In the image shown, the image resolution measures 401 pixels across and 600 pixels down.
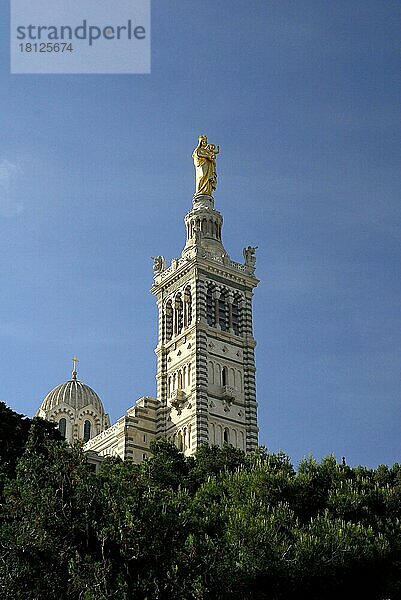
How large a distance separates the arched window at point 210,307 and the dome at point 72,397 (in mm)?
17718

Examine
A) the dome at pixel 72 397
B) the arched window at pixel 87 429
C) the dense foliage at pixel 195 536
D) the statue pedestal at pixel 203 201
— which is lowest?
the dense foliage at pixel 195 536

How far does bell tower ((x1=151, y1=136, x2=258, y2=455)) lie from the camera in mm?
76000

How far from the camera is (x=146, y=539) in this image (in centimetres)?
3262

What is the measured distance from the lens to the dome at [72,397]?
301 feet

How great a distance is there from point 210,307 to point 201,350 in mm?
4372

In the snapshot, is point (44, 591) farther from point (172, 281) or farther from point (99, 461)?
point (172, 281)

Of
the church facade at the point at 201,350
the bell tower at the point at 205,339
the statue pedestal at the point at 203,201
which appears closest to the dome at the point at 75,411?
the church facade at the point at 201,350

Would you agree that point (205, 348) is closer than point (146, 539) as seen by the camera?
No

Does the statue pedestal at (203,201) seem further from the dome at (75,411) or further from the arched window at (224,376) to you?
the dome at (75,411)

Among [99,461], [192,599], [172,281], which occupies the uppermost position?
[172,281]

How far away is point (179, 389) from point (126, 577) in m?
45.7

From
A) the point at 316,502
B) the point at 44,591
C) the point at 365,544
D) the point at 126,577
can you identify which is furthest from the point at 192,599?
the point at 316,502

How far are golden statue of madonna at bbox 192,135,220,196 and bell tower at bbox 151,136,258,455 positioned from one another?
83 mm

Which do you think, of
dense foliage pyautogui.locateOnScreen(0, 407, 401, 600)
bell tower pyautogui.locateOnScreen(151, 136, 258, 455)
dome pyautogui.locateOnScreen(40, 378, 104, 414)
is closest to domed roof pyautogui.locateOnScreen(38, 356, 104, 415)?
dome pyautogui.locateOnScreen(40, 378, 104, 414)
